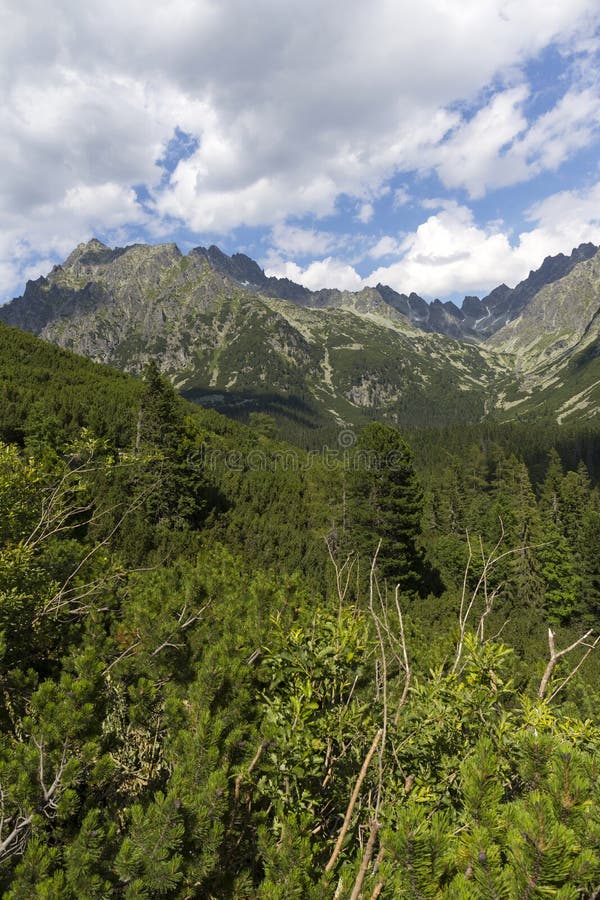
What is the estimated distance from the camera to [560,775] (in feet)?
7.60

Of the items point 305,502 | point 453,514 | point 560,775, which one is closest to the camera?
point 560,775

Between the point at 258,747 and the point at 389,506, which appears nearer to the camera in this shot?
the point at 258,747

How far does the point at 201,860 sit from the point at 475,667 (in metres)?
2.47

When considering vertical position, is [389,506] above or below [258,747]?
below

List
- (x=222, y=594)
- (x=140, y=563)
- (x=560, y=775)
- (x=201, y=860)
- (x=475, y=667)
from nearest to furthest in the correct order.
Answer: (x=560, y=775) < (x=201, y=860) < (x=475, y=667) < (x=222, y=594) < (x=140, y=563)

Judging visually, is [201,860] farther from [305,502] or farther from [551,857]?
[305,502]

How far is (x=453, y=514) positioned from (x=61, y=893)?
56000mm

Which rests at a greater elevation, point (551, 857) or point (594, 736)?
point (551, 857)

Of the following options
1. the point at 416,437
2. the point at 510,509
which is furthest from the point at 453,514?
the point at 416,437

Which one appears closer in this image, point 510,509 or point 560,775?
point 560,775

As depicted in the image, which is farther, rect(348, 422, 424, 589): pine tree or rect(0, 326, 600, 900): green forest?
rect(348, 422, 424, 589): pine tree

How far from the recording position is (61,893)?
2.38m

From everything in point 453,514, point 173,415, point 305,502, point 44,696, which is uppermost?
point 173,415

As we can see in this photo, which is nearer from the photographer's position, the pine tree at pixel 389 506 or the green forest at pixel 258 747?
the green forest at pixel 258 747
